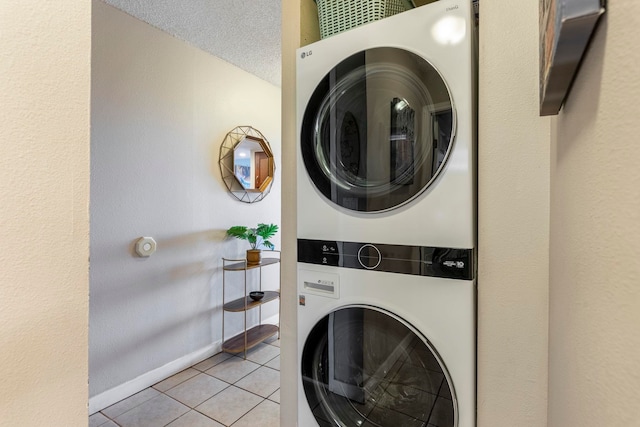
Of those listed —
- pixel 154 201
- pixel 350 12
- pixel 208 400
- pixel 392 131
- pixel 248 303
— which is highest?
pixel 350 12

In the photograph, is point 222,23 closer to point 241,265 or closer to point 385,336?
point 241,265

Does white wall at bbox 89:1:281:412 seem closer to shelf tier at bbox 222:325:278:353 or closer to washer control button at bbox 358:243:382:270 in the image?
shelf tier at bbox 222:325:278:353

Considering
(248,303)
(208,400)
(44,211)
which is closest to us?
(44,211)

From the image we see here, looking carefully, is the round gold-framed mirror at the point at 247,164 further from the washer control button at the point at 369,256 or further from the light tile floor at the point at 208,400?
the washer control button at the point at 369,256

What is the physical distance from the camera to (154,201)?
2107 mm

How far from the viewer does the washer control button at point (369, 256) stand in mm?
984

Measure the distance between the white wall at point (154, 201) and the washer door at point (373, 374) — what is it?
1.50 m

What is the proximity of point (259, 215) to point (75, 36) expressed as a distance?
2.46 meters

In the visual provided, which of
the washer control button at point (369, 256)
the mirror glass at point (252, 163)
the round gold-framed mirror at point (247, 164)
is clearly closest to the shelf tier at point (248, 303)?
the round gold-framed mirror at point (247, 164)

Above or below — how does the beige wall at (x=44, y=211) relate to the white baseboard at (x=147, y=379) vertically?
above

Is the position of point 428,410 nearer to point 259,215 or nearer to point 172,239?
point 172,239

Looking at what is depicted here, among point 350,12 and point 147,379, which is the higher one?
point 350,12

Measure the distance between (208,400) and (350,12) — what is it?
228 centimetres

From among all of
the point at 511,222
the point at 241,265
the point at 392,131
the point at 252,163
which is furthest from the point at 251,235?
the point at 511,222
